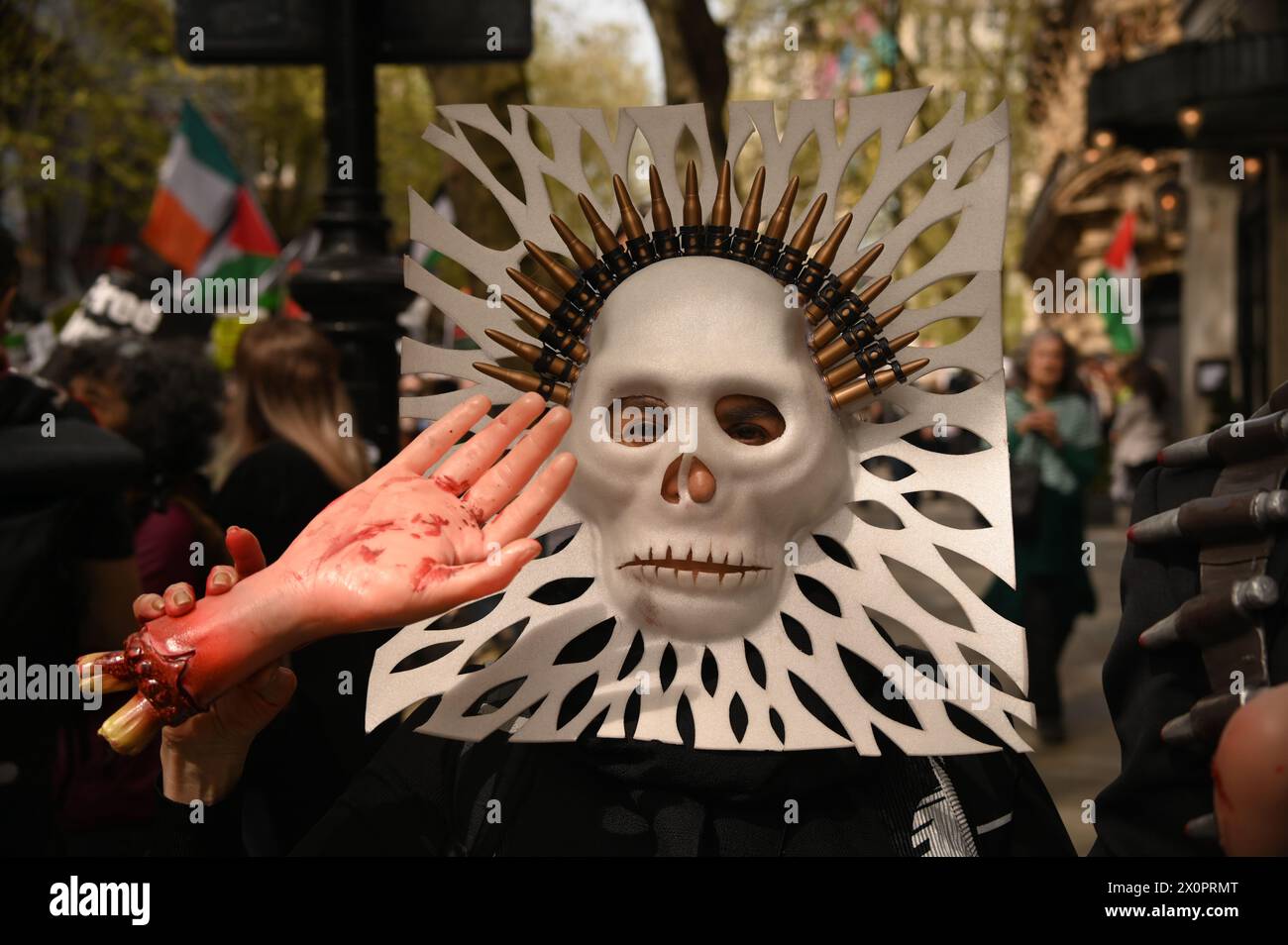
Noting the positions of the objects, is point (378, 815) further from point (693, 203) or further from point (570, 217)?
point (570, 217)

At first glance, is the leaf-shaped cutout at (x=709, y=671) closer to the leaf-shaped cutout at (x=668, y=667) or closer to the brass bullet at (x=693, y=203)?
the leaf-shaped cutout at (x=668, y=667)

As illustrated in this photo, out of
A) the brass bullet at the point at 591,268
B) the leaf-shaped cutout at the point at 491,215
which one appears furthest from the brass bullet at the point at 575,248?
A: the leaf-shaped cutout at the point at 491,215

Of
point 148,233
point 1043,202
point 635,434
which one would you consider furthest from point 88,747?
point 1043,202

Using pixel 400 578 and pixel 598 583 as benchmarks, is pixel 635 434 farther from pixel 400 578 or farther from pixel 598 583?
pixel 400 578

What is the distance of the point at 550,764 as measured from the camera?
2396 mm

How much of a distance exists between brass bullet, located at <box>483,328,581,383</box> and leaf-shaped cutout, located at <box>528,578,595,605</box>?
1.12 ft

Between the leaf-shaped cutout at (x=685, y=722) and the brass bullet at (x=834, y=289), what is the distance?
630mm

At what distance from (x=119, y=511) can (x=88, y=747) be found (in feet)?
1.87

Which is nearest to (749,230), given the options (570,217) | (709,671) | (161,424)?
(709,671)

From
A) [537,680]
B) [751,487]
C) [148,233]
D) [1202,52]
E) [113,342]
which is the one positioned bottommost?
[537,680]

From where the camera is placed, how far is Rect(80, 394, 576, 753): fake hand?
1915 millimetres

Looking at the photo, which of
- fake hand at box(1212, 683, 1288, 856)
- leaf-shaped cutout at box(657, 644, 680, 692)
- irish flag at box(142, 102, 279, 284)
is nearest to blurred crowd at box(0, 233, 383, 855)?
leaf-shaped cutout at box(657, 644, 680, 692)

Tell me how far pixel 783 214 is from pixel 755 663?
709 millimetres

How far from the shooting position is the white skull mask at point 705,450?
229cm
